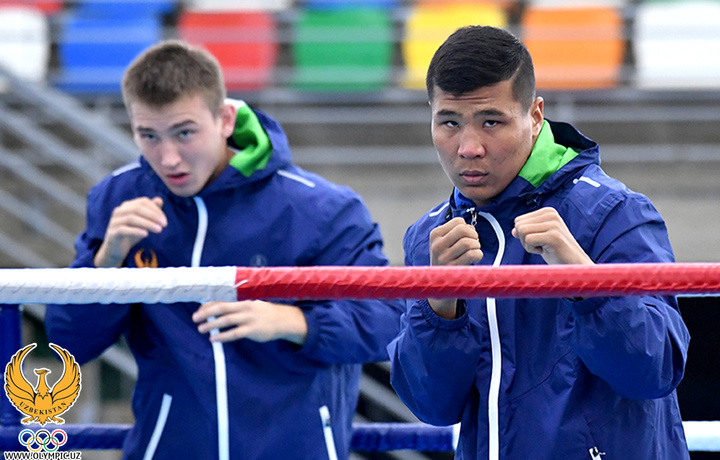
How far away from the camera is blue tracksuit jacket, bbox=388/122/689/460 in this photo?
55.0 inches

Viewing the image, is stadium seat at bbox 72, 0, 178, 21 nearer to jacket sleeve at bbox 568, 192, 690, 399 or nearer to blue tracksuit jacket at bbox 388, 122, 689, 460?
blue tracksuit jacket at bbox 388, 122, 689, 460

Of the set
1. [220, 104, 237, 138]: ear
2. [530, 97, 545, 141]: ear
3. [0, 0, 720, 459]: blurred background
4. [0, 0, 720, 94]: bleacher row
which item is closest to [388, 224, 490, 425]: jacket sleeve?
[530, 97, 545, 141]: ear

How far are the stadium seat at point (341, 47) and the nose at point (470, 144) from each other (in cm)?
399

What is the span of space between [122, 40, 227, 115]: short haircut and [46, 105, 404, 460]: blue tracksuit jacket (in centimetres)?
16

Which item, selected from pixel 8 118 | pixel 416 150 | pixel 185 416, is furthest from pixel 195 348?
pixel 416 150

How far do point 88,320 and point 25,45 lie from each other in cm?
406

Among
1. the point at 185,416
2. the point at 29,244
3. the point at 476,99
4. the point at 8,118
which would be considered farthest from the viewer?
the point at 29,244

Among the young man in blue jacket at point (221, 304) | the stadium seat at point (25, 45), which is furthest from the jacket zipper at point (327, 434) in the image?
the stadium seat at point (25, 45)

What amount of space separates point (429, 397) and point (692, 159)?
4.04 metres

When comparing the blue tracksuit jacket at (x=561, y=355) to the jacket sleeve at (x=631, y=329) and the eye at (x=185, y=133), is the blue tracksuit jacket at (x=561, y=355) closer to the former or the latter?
the jacket sleeve at (x=631, y=329)

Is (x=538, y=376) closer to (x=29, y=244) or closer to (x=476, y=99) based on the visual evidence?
(x=476, y=99)

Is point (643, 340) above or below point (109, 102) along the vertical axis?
below

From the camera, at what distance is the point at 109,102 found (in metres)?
5.21

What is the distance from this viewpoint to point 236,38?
18.1 ft
